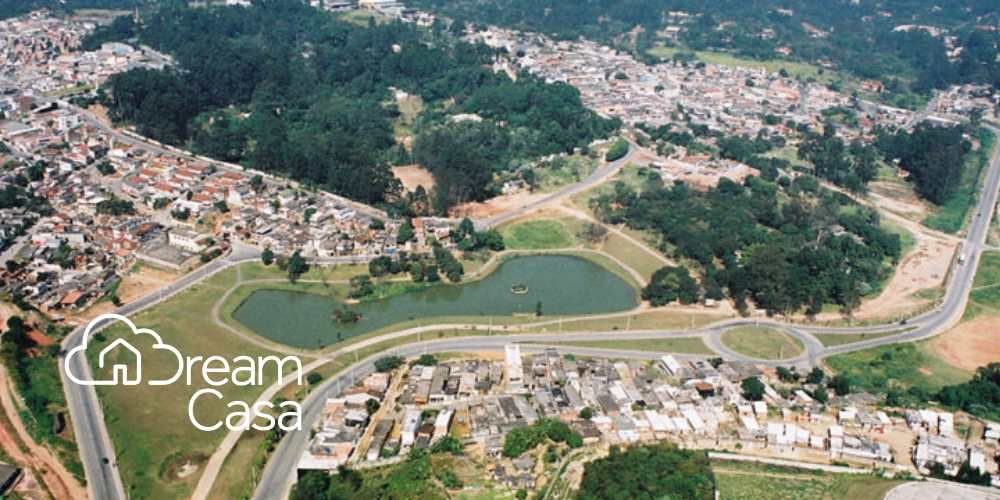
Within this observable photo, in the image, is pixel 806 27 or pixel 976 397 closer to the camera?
pixel 976 397

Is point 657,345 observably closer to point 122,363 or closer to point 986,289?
point 986,289

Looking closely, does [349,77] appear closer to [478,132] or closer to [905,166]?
[478,132]

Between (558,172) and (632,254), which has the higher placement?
(558,172)

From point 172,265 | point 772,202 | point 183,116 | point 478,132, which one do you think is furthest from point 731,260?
point 183,116

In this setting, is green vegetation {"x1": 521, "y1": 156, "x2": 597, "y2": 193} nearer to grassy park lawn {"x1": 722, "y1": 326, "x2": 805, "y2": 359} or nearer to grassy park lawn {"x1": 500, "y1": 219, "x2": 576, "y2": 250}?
grassy park lawn {"x1": 500, "y1": 219, "x2": 576, "y2": 250}

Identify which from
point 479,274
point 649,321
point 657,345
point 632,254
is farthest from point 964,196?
point 479,274

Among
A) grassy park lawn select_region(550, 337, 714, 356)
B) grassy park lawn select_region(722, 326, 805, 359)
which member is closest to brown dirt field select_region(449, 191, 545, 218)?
grassy park lawn select_region(550, 337, 714, 356)

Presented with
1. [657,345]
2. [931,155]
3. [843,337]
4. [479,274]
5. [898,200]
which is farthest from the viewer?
[931,155]
